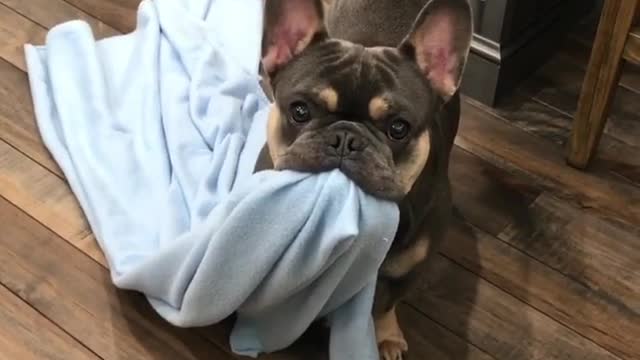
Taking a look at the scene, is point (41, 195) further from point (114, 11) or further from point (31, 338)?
point (114, 11)

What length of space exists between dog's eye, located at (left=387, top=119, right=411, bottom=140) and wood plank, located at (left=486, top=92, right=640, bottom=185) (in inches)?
29.1

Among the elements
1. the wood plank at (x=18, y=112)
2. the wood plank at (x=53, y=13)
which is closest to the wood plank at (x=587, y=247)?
the wood plank at (x=18, y=112)

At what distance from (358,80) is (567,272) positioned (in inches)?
25.6

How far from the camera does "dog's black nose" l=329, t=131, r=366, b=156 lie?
4.44 feet

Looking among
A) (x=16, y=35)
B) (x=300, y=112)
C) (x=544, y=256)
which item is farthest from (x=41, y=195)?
(x=544, y=256)

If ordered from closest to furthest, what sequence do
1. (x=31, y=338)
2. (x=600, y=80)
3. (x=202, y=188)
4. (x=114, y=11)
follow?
1. (x=31, y=338)
2. (x=202, y=188)
3. (x=600, y=80)
4. (x=114, y=11)

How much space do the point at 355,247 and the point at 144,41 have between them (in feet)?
3.00

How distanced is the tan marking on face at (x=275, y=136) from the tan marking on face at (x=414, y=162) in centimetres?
17

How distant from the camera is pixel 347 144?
4.44 ft

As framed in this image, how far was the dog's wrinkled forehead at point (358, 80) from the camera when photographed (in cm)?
137

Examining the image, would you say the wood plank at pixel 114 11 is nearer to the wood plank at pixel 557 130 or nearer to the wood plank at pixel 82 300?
the wood plank at pixel 82 300

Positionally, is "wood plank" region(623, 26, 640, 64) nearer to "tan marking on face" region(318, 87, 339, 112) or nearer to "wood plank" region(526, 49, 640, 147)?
"wood plank" region(526, 49, 640, 147)

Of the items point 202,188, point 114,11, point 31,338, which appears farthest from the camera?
point 114,11

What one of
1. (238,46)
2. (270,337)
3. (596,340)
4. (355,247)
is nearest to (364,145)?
(355,247)
